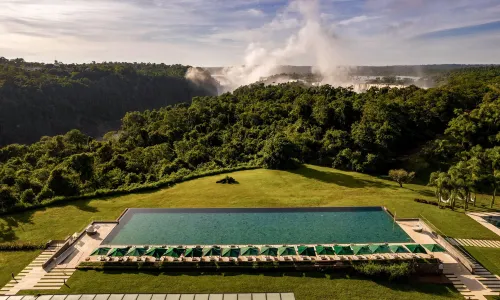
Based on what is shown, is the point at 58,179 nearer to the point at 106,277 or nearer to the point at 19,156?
the point at 106,277

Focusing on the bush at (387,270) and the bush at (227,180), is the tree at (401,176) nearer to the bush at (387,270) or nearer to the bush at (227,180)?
the bush at (387,270)

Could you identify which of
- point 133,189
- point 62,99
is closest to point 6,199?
point 133,189

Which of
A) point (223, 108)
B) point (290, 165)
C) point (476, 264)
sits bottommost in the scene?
point (476, 264)

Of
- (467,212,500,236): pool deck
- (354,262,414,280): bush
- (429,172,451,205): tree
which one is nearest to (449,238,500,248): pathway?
(467,212,500,236): pool deck

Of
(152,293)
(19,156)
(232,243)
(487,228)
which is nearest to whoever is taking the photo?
(152,293)

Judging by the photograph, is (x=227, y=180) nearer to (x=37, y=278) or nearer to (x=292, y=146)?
(x=292, y=146)

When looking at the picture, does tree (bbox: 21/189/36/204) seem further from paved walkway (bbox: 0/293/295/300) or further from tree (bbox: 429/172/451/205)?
tree (bbox: 429/172/451/205)

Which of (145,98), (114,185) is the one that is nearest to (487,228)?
(114,185)
